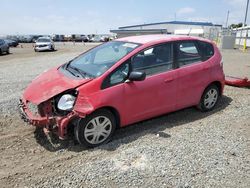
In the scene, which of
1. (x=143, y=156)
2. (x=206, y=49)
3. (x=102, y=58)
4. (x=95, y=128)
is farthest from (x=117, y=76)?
(x=206, y=49)

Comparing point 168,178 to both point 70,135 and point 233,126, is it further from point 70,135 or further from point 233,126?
point 233,126

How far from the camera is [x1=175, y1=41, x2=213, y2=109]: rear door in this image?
5.77 meters

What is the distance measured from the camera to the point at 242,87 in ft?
28.3

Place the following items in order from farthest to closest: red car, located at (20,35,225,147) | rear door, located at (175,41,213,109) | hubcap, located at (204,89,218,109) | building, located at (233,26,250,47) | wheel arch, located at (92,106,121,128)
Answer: building, located at (233,26,250,47) → hubcap, located at (204,89,218,109) → rear door, located at (175,41,213,109) → wheel arch, located at (92,106,121,128) → red car, located at (20,35,225,147)

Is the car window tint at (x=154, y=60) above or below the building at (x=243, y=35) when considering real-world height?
above

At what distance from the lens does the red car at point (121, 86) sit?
463cm

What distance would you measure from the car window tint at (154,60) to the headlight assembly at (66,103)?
4.04 feet

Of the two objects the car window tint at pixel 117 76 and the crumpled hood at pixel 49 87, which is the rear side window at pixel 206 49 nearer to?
the car window tint at pixel 117 76

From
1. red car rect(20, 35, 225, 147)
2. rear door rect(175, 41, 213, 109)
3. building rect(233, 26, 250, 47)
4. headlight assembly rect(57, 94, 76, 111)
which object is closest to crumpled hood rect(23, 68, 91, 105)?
red car rect(20, 35, 225, 147)

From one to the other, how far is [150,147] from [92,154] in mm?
911

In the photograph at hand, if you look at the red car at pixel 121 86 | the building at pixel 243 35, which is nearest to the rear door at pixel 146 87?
the red car at pixel 121 86

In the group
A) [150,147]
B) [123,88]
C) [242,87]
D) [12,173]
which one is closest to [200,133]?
[150,147]

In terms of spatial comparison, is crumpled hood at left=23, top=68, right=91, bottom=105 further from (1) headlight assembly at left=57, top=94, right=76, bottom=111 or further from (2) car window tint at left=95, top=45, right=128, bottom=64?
(2) car window tint at left=95, top=45, right=128, bottom=64

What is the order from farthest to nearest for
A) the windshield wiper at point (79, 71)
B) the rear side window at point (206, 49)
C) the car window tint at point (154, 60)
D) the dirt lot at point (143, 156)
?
the rear side window at point (206, 49), the car window tint at point (154, 60), the windshield wiper at point (79, 71), the dirt lot at point (143, 156)
